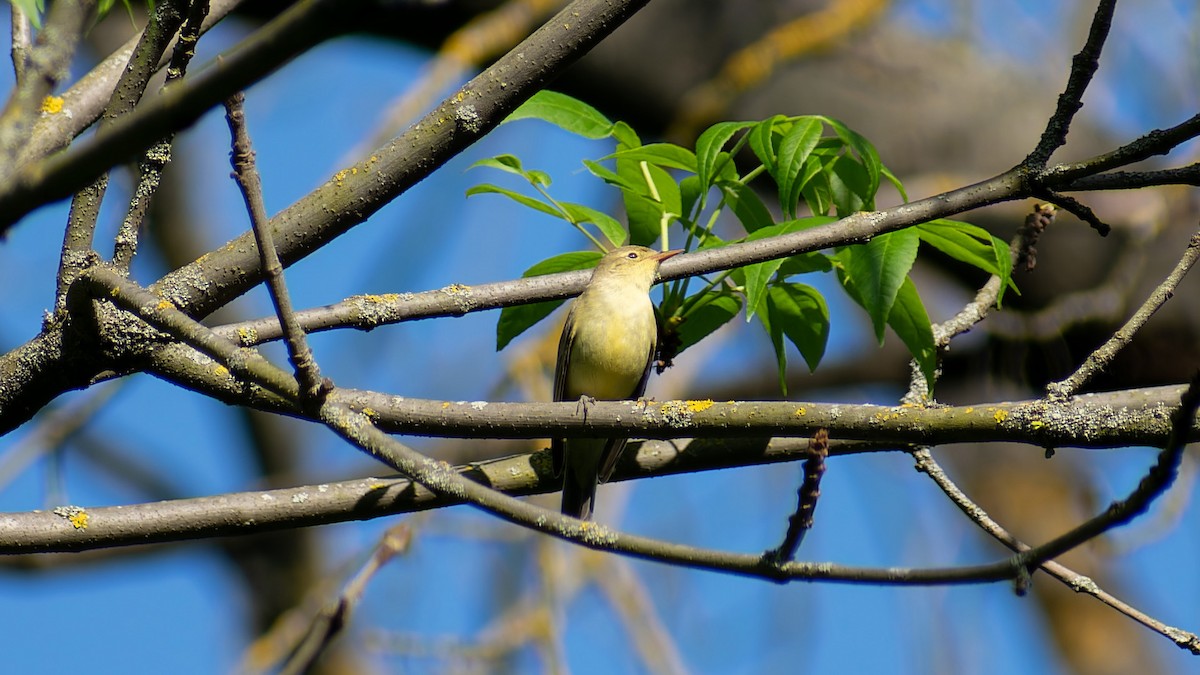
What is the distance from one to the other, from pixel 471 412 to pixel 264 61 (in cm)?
140

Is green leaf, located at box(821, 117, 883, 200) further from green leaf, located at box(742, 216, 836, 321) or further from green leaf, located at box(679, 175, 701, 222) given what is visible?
green leaf, located at box(679, 175, 701, 222)

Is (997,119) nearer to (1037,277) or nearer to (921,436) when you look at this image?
(1037,277)

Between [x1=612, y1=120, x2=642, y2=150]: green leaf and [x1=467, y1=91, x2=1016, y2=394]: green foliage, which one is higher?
[x1=612, y1=120, x2=642, y2=150]: green leaf

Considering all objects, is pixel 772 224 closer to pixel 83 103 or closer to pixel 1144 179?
pixel 1144 179

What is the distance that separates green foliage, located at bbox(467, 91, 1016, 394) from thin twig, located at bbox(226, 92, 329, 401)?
3.57 ft

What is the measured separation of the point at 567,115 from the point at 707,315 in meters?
0.74

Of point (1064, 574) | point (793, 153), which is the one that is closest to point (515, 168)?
point (793, 153)

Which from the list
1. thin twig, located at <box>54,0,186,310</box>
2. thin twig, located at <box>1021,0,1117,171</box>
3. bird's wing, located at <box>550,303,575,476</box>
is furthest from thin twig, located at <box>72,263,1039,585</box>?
bird's wing, located at <box>550,303,575,476</box>

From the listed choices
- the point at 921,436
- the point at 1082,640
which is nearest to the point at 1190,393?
the point at 921,436

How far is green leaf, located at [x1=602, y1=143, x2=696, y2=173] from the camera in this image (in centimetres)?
305

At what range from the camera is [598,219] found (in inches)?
129

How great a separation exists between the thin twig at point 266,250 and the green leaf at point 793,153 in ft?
4.26

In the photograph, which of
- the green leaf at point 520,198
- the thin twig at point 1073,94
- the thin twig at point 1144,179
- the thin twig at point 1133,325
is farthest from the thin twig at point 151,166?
the thin twig at point 1133,325

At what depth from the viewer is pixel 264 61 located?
4.05 ft
